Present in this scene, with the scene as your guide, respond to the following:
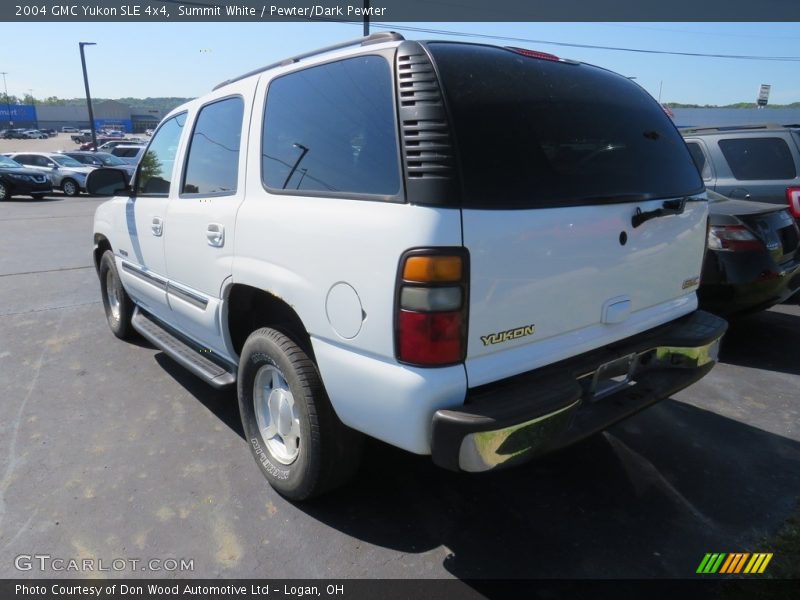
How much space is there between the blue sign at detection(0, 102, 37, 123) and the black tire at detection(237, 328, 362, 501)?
121 metres

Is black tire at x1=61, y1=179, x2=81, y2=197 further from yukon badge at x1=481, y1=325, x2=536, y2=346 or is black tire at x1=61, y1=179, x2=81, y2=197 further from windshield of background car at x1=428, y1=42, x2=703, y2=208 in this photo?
yukon badge at x1=481, y1=325, x2=536, y2=346

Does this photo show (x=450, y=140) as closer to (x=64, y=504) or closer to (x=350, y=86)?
(x=350, y=86)

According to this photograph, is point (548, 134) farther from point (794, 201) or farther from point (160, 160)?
point (794, 201)

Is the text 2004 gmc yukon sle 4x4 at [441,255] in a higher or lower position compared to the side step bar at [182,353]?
higher

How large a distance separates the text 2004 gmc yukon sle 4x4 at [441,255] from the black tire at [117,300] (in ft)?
6.53

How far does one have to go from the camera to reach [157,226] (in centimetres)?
364

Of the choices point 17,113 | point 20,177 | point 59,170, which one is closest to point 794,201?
point 20,177

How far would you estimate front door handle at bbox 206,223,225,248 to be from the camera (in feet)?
9.36

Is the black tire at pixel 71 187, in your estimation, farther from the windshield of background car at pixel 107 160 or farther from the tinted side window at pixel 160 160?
the tinted side window at pixel 160 160

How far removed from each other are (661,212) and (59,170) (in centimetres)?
2338

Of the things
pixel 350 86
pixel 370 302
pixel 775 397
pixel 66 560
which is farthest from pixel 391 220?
pixel 775 397

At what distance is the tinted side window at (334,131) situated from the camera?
2088mm

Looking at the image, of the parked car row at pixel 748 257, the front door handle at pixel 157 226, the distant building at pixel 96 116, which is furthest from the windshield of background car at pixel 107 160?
the distant building at pixel 96 116

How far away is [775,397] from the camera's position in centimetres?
387
